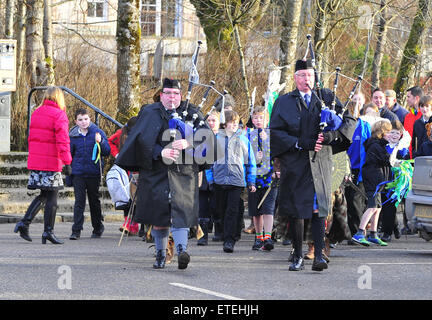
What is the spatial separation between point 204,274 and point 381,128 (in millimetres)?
4508

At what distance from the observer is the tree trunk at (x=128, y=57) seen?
1861 centimetres

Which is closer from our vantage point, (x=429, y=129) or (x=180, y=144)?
(x=180, y=144)

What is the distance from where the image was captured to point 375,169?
1358 cm

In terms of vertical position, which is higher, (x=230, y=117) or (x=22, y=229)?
(x=230, y=117)

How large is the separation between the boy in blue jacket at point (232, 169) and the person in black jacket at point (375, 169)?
176 centimetres

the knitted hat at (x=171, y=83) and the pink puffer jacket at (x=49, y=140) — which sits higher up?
the knitted hat at (x=171, y=83)

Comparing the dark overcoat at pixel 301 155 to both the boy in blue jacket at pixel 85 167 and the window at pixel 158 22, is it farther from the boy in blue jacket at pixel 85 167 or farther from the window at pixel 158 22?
the window at pixel 158 22

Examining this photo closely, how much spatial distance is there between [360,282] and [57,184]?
4.84m

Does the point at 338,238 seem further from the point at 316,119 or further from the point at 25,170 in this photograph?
the point at 25,170

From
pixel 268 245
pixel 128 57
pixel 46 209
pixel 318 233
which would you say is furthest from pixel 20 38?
pixel 318 233

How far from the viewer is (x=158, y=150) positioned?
10180 mm

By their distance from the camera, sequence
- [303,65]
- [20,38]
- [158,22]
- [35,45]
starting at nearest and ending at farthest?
[303,65], [35,45], [20,38], [158,22]

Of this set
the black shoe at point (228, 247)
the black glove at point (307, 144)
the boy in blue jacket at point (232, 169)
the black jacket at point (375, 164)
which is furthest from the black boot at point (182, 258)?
the black jacket at point (375, 164)

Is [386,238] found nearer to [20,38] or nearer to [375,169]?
[375,169]
